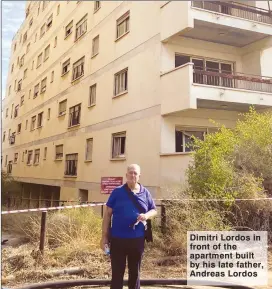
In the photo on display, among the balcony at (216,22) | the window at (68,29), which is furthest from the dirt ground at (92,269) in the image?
the window at (68,29)

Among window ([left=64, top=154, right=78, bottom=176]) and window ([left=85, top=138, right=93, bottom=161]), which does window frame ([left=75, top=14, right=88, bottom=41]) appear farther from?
window ([left=64, top=154, right=78, bottom=176])

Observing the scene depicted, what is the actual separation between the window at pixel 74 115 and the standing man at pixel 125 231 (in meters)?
13.5

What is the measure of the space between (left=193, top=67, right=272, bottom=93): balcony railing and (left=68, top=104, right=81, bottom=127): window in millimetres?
7959

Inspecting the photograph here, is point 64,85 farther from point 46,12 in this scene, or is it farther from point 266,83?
point 266,83

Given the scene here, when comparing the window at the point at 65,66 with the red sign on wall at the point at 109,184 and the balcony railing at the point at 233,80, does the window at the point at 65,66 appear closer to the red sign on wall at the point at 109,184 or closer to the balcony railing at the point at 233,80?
the balcony railing at the point at 233,80

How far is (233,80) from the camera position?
11172 mm

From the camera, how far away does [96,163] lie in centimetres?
1405

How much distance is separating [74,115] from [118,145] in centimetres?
529

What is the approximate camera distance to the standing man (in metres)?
3.35

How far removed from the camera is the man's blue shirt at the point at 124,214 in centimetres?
335

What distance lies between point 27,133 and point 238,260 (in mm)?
22478

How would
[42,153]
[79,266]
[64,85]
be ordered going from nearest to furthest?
[79,266] < [64,85] < [42,153]

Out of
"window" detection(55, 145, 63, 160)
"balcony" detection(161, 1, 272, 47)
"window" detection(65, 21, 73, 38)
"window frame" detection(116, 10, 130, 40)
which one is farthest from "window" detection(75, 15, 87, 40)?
"balcony" detection(161, 1, 272, 47)

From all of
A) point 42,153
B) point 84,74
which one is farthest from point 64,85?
point 42,153
